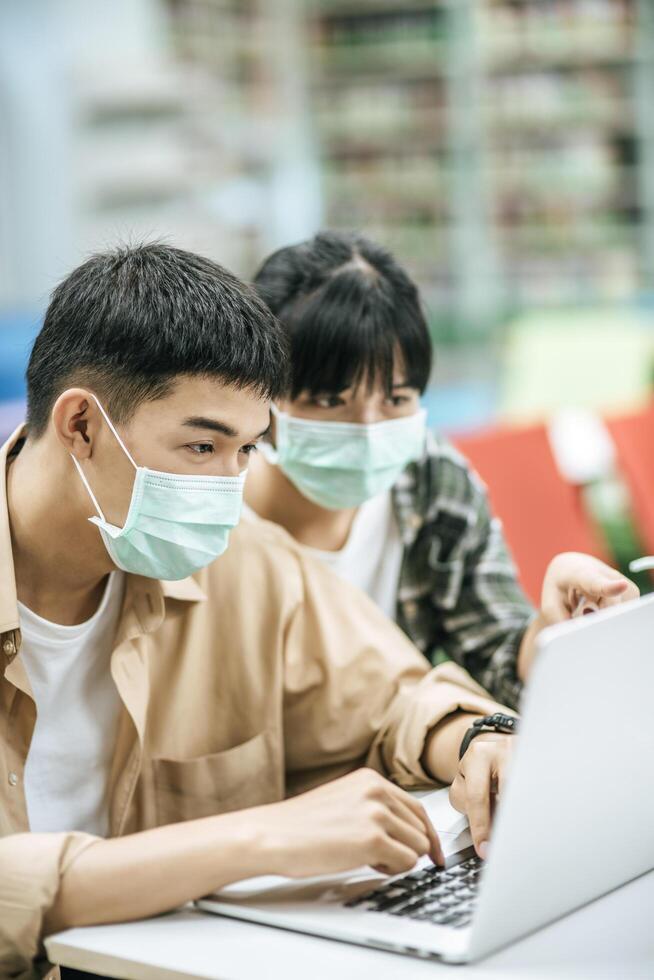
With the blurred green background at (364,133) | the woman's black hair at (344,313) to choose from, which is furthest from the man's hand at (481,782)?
the blurred green background at (364,133)

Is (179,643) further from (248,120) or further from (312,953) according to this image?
(248,120)

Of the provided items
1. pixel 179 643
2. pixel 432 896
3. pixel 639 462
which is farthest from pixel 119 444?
pixel 639 462

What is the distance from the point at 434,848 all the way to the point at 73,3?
7.30m

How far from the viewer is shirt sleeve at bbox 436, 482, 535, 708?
1866 mm

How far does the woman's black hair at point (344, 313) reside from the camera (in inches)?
69.2

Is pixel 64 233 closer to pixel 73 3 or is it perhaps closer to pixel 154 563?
pixel 73 3

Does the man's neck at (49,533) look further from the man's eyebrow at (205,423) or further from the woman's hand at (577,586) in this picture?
the woman's hand at (577,586)

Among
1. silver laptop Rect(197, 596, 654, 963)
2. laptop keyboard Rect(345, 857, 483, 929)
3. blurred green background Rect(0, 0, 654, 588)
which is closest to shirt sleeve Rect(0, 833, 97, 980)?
silver laptop Rect(197, 596, 654, 963)

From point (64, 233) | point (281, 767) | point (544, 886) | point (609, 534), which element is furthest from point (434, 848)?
point (64, 233)

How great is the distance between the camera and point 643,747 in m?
1.02

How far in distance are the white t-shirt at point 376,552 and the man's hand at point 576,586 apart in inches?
16.8

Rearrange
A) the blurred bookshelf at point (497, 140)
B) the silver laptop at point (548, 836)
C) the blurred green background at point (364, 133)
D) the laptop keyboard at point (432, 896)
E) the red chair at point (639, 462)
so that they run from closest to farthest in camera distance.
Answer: the silver laptop at point (548, 836)
the laptop keyboard at point (432, 896)
the red chair at point (639, 462)
the blurred green background at point (364, 133)
the blurred bookshelf at point (497, 140)

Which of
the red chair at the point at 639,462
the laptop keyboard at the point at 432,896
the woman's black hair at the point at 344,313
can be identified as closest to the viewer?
the laptop keyboard at the point at 432,896

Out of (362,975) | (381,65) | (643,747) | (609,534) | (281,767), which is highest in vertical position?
(381,65)
